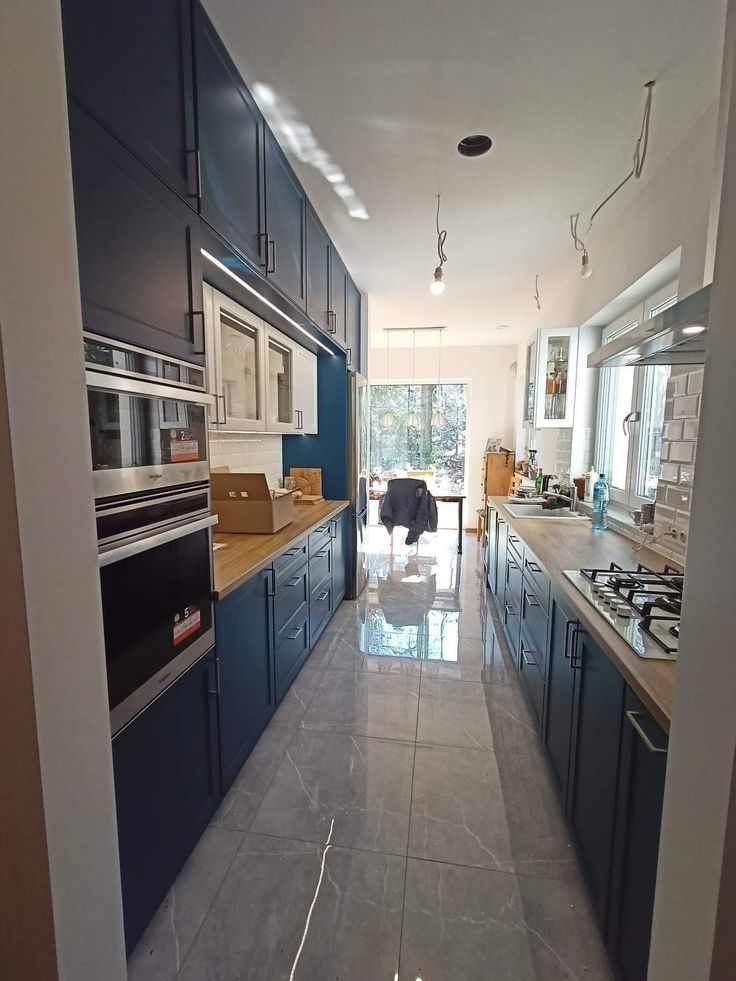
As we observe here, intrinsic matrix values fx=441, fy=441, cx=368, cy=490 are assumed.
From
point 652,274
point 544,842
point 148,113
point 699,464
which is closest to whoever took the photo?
point 699,464

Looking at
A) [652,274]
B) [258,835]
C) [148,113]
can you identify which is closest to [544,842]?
[258,835]

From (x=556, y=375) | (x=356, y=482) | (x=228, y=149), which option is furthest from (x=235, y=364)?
(x=556, y=375)

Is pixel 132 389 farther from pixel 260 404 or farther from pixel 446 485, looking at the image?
pixel 446 485

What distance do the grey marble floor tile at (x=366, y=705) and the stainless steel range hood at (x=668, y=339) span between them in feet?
6.10

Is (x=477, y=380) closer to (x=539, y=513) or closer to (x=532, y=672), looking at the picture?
(x=539, y=513)

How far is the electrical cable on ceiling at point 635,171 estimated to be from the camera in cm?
183

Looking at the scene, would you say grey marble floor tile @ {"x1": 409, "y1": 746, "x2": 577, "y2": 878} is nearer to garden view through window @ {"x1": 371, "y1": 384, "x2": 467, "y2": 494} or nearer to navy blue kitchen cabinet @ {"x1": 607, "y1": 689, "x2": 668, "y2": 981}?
navy blue kitchen cabinet @ {"x1": 607, "y1": 689, "x2": 668, "y2": 981}

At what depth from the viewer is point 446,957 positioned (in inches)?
46.9

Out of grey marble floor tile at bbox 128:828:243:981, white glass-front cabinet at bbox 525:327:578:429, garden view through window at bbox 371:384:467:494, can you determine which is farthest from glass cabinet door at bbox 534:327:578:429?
grey marble floor tile at bbox 128:828:243:981

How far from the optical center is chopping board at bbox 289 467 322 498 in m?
3.63

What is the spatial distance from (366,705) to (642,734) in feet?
5.24

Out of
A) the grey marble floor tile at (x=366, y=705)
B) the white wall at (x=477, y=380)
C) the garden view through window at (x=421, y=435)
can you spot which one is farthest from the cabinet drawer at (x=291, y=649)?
the white wall at (x=477, y=380)

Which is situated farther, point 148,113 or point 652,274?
point 652,274

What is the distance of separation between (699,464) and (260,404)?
2240 millimetres
